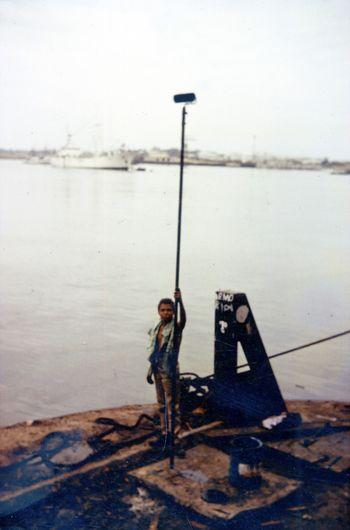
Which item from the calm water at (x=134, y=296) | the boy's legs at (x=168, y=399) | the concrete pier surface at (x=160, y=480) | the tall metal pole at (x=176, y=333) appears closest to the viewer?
the concrete pier surface at (x=160, y=480)

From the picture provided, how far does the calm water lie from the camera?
453 inches

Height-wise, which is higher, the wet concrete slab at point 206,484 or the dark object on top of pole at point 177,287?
the dark object on top of pole at point 177,287

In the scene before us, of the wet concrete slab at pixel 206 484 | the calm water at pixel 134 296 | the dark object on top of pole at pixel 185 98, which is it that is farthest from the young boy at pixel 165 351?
the calm water at pixel 134 296

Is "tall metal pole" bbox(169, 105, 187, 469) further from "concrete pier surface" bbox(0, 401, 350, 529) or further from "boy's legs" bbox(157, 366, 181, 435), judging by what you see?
"concrete pier surface" bbox(0, 401, 350, 529)

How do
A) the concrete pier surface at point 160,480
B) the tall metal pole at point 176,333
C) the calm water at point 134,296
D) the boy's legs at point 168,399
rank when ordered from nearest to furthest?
the concrete pier surface at point 160,480, the tall metal pole at point 176,333, the boy's legs at point 168,399, the calm water at point 134,296

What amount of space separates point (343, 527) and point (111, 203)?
2104 inches

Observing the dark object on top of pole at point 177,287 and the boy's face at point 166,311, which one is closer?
the dark object on top of pole at point 177,287

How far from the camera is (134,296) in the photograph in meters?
19.1

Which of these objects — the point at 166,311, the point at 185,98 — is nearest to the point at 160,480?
the point at 166,311

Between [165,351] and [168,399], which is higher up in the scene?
[165,351]

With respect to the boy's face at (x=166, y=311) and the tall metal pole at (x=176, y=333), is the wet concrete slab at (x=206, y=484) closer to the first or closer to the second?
the tall metal pole at (x=176, y=333)

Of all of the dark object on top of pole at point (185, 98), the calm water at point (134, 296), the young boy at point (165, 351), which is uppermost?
the dark object on top of pole at point (185, 98)

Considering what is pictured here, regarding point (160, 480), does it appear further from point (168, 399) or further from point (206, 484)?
point (168, 399)

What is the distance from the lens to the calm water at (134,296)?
11508 mm
